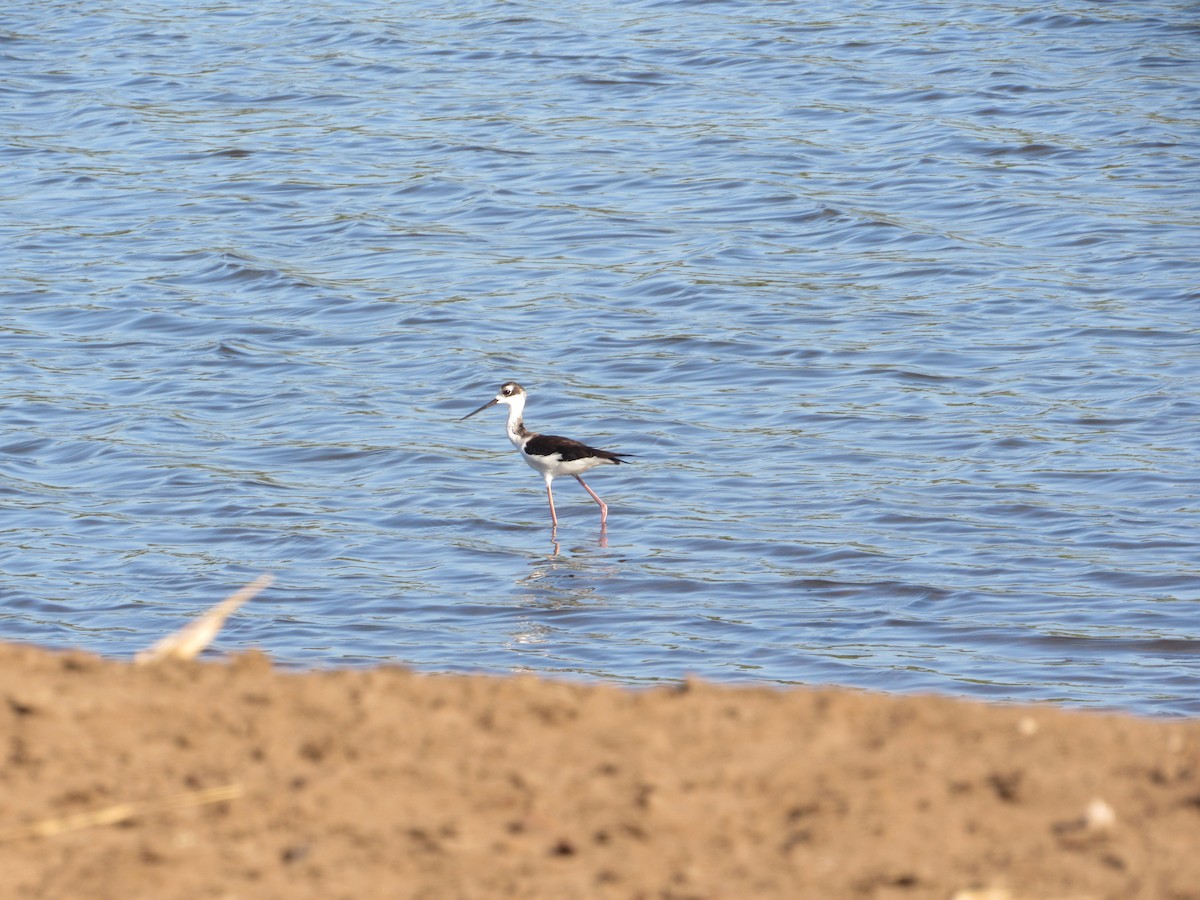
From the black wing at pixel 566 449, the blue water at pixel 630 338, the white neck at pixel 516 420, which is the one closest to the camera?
the blue water at pixel 630 338

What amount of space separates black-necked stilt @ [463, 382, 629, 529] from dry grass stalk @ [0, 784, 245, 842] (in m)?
9.06

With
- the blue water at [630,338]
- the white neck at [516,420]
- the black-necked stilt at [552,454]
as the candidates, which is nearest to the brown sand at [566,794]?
the blue water at [630,338]

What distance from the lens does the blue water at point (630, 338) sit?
11250 millimetres

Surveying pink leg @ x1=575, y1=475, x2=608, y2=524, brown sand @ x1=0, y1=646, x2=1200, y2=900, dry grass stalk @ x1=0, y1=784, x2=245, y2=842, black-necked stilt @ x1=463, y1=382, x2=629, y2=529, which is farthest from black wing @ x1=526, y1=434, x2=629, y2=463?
dry grass stalk @ x1=0, y1=784, x2=245, y2=842

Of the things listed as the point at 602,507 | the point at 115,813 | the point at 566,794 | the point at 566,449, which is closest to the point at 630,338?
the point at 566,449

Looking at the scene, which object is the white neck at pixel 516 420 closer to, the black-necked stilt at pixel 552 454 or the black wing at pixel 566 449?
the black-necked stilt at pixel 552 454

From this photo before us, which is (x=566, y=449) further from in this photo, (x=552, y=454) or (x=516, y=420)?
(x=516, y=420)

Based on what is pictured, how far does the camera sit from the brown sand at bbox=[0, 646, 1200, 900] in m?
4.05

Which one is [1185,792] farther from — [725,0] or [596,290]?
[725,0]

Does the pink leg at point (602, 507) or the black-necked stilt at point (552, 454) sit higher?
the black-necked stilt at point (552, 454)

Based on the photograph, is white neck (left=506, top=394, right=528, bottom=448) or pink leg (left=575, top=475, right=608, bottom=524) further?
white neck (left=506, top=394, right=528, bottom=448)

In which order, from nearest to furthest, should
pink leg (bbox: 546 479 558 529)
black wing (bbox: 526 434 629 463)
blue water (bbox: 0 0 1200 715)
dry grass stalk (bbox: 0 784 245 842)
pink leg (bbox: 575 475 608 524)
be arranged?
dry grass stalk (bbox: 0 784 245 842), blue water (bbox: 0 0 1200 715), pink leg (bbox: 575 475 608 524), pink leg (bbox: 546 479 558 529), black wing (bbox: 526 434 629 463)

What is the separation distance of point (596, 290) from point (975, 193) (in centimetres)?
478

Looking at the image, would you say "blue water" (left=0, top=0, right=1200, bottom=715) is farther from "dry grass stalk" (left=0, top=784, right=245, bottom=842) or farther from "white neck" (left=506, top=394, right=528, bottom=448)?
"dry grass stalk" (left=0, top=784, right=245, bottom=842)
